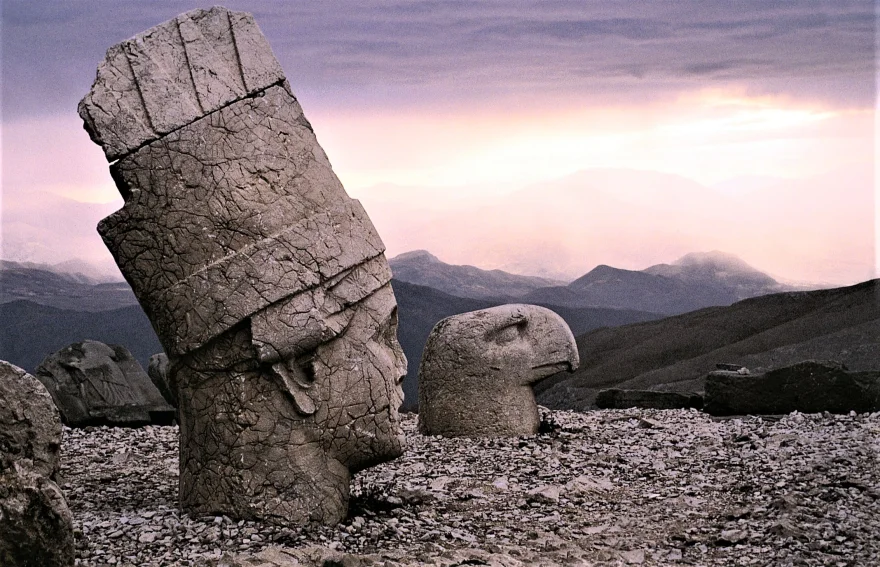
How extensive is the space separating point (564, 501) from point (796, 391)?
4583mm

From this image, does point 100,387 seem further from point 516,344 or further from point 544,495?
point 544,495

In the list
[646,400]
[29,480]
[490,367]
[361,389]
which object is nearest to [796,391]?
[646,400]

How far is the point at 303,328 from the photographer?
6.17 m

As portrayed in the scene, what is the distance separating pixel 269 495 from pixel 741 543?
3.11m

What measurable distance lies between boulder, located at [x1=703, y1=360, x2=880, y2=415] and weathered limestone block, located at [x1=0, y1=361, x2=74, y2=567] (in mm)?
8608

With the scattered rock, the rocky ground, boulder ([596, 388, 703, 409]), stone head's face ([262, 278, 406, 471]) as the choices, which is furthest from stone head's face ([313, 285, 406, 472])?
boulder ([596, 388, 703, 409])

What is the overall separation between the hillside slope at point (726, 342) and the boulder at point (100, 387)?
6.81 m

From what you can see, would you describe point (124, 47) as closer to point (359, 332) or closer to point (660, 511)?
point (359, 332)

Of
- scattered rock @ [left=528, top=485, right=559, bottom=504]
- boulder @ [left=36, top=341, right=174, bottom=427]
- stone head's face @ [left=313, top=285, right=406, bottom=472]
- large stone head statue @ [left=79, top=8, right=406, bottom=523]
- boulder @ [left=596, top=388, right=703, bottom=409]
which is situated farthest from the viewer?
Result: boulder @ [left=596, top=388, right=703, bottom=409]

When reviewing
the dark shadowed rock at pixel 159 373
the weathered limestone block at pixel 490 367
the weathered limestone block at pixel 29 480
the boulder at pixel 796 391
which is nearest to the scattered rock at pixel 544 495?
the weathered limestone block at pixel 490 367

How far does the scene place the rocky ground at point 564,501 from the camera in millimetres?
6176

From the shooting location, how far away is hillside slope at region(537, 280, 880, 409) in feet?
51.3

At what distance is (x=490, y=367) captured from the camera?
394 inches

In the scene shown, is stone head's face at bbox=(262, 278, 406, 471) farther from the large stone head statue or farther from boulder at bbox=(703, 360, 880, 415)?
A: boulder at bbox=(703, 360, 880, 415)
